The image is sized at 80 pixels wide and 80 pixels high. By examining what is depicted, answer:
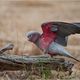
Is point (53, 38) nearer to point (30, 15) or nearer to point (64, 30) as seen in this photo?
point (64, 30)

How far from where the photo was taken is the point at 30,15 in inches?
653

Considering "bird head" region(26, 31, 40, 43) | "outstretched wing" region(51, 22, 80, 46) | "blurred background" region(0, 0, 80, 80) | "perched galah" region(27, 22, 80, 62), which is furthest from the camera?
"blurred background" region(0, 0, 80, 80)

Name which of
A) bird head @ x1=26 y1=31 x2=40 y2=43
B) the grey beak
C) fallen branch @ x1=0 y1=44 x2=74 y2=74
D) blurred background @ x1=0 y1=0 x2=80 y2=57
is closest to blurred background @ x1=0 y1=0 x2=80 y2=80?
blurred background @ x1=0 y1=0 x2=80 y2=57

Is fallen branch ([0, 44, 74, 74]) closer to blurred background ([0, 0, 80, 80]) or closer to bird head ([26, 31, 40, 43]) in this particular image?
bird head ([26, 31, 40, 43])

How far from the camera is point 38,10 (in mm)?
16734

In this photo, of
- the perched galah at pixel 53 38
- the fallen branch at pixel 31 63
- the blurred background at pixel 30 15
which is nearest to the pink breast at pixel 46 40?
the perched galah at pixel 53 38

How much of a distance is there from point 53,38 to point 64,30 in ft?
0.87

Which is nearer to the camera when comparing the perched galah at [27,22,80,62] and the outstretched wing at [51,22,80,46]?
the outstretched wing at [51,22,80,46]

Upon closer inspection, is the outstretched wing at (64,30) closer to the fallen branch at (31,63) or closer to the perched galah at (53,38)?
the perched galah at (53,38)

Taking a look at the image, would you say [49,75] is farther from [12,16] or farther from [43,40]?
[12,16]

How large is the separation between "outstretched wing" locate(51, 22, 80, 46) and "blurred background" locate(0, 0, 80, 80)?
2.91 meters

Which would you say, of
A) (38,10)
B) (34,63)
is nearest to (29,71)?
(34,63)

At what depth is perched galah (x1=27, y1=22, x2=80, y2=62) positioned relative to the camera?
9.02m

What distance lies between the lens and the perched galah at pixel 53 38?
902 cm
